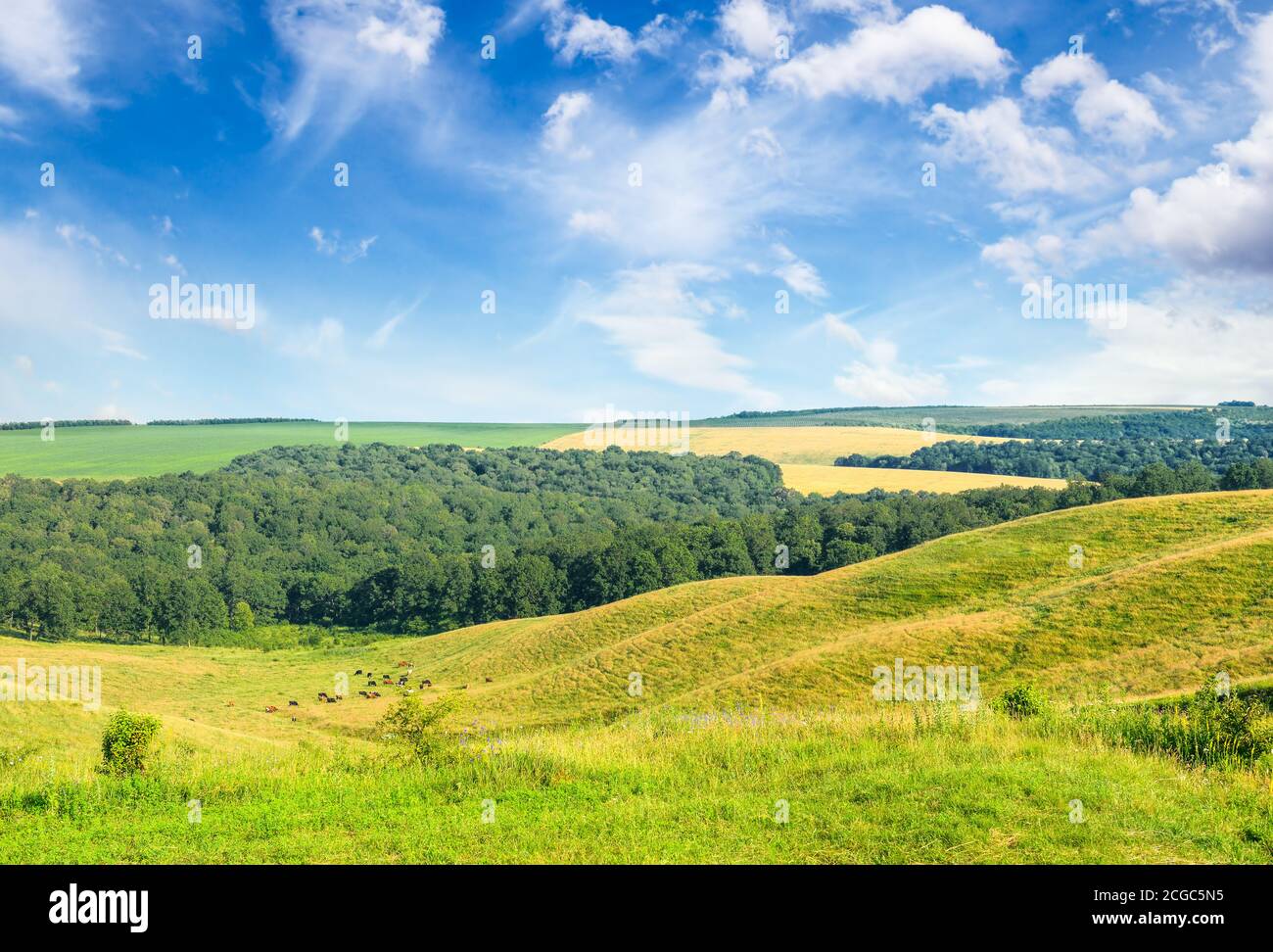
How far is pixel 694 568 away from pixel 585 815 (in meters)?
98.9

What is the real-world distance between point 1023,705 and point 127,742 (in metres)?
17.5

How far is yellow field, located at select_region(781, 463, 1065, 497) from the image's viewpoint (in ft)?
492

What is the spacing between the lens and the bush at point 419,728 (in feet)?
44.0

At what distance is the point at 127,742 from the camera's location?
14.3m

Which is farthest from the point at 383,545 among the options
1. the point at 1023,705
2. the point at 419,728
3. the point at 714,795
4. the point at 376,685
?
the point at 714,795

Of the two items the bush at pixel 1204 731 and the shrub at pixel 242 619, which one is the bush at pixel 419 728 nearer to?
the bush at pixel 1204 731

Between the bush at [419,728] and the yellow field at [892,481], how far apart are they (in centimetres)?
14056

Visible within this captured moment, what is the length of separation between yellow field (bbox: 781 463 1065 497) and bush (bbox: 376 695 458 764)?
14056cm

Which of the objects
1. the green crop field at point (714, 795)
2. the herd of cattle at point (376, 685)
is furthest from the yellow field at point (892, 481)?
the green crop field at point (714, 795)
